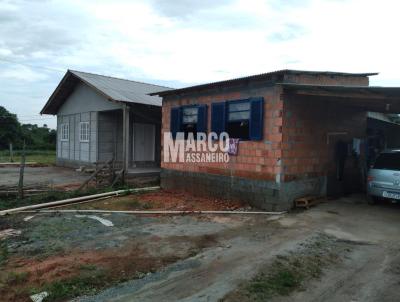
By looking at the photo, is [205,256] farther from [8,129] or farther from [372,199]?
[8,129]

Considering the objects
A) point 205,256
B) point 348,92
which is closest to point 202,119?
point 348,92

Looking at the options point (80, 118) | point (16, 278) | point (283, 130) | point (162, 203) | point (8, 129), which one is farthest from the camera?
point (8, 129)

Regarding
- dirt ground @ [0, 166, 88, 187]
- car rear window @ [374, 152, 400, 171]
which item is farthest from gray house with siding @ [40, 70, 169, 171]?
car rear window @ [374, 152, 400, 171]

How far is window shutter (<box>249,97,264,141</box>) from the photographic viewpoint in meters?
9.15

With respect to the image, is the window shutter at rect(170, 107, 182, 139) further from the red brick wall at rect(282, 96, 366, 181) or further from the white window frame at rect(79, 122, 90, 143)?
the white window frame at rect(79, 122, 90, 143)

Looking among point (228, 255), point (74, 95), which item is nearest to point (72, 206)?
point (228, 255)

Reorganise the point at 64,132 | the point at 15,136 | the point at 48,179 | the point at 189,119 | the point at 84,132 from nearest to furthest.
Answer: the point at 189,119
the point at 48,179
the point at 84,132
the point at 64,132
the point at 15,136

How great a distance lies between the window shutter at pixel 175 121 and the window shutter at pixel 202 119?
1026 millimetres

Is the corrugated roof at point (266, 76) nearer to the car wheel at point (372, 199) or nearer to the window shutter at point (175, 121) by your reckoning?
the window shutter at point (175, 121)

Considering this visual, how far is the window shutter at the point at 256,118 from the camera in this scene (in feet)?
30.0

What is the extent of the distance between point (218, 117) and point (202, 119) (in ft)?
2.39

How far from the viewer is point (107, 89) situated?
53.3 ft

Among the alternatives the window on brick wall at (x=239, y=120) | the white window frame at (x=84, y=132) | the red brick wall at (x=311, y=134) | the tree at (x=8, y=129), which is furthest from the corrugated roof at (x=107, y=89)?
the tree at (x=8, y=129)

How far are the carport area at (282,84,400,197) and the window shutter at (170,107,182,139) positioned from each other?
168 inches
